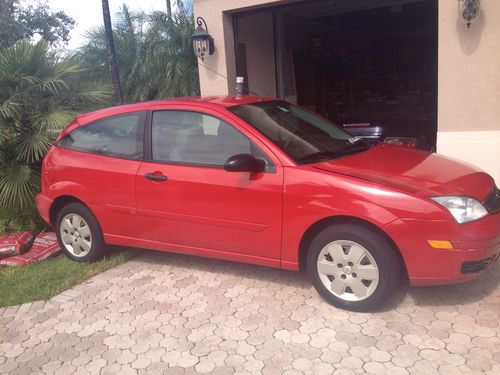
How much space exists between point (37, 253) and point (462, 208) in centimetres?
442

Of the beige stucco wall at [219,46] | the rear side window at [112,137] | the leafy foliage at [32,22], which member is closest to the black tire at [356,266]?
the rear side window at [112,137]

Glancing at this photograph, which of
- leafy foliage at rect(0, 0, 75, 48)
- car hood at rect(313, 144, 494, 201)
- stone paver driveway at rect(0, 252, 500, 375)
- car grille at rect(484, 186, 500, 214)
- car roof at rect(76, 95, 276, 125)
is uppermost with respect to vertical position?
leafy foliage at rect(0, 0, 75, 48)

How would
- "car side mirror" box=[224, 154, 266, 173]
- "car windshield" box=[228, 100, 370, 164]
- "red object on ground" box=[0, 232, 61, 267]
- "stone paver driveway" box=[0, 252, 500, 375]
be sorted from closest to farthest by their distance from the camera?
"stone paver driveway" box=[0, 252, 500, 375] < "car side mirror" box=[224, 154, 266, 173] < "car windshield" box=[228, 100, 370, 164] < "red object on ground" box=[0, 232, 61, 267]

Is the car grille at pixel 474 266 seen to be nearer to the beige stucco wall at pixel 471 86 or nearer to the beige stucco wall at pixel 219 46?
the beige stucco wall at pixel 471 86

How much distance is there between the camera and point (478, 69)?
6.25 m

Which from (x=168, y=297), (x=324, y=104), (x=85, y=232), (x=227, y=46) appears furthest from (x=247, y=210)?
(x=324, y=104)

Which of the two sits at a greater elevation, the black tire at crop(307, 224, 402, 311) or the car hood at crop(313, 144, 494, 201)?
the car hood at crop(313, 144, 494, 201)

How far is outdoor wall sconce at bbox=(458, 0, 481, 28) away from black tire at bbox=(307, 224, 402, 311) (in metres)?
3.92

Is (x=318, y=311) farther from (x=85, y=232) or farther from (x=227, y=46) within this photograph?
(x=227, y=46)

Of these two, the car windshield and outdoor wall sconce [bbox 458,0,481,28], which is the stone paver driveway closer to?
the car windshield

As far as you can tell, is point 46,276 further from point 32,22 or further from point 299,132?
point 32,22

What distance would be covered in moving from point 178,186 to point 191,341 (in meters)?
1.33

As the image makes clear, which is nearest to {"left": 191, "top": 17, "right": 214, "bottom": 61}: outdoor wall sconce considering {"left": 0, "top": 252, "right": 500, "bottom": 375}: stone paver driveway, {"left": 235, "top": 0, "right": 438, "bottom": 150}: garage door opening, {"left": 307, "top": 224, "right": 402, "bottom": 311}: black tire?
{"left": 235, "top": 0, "right": 438, "bottom": 150}: garage door opening

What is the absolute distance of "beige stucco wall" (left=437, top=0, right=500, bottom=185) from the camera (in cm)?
613
